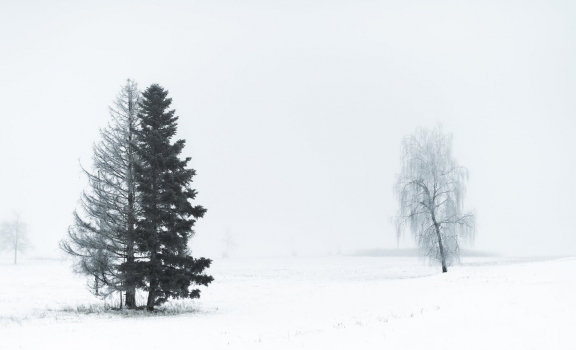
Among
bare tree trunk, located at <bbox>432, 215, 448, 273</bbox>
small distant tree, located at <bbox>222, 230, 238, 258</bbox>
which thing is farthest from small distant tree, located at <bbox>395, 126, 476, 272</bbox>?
small distant tree, located at <bbox>222, 230, 238, 258</bbox>

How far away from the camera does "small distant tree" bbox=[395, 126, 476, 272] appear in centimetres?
3694

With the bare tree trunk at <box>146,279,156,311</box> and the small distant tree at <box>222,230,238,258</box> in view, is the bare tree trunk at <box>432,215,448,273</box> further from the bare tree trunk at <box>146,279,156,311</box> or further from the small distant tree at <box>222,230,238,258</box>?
the small distant tree at <box>222,230,238,258</box>

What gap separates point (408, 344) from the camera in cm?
1068

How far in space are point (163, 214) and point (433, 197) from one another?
25.7 meters

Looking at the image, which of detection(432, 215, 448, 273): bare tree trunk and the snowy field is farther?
detection(432, 215, 448, 273): bare tree trunk

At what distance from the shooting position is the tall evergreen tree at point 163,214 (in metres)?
20.1

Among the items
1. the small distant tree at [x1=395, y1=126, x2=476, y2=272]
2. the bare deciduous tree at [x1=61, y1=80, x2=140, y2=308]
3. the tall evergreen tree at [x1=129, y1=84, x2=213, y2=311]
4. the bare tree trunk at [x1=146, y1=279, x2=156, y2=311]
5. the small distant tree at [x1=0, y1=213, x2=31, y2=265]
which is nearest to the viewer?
the tall evergreen tree at [x1=129, y1=84, x2=213, y2=311]

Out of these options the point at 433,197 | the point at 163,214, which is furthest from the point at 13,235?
the point at 433,197

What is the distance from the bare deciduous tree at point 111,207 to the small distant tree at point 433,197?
25.4m

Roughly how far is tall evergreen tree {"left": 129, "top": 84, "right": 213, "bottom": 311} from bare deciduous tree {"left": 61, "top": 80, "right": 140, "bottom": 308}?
1.00 m

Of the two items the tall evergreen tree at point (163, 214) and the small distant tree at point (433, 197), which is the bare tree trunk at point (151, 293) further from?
the small distant tree at point (433, 197)

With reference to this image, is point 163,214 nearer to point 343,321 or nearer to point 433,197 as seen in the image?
point 343,321

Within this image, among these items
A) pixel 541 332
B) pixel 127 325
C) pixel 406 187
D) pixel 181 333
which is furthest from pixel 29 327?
pixel 406 187

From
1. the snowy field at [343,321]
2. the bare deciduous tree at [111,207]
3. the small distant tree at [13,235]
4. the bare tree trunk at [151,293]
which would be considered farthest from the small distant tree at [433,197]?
the small distant tree at [13,235]
